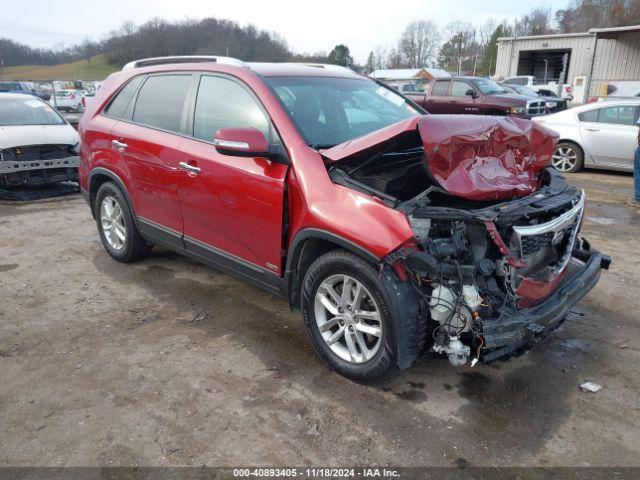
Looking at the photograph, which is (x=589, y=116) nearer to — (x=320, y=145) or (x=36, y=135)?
(x=320, y=145)

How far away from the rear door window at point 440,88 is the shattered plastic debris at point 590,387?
1325 cm

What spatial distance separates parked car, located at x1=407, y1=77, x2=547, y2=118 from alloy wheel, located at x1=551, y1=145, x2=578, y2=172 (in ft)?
12.6

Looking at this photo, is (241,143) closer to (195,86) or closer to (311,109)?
(311,109)

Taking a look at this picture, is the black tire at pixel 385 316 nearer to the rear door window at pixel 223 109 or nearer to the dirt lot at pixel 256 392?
the dirt lot at pixel 256 392

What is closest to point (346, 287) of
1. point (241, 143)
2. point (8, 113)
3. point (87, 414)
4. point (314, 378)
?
point (314, 378)

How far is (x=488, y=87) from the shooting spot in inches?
599

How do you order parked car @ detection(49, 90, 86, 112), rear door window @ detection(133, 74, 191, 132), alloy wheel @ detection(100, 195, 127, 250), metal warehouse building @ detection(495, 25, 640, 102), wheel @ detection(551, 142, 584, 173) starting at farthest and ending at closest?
metal warehouse building @ detection(495, 25, 640, 102), parked car @ detection(49, 90, 86, 112), wheel @ detection(551, 142, 584, 173), alloy wheel @ detection(100, 195, 127, 250), rear door window @ detection(133, 74, 191, 132)

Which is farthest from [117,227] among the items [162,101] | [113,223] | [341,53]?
[341,53]

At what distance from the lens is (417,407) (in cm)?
296

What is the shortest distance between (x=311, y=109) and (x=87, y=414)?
2456 mm

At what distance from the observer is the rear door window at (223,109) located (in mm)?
3601

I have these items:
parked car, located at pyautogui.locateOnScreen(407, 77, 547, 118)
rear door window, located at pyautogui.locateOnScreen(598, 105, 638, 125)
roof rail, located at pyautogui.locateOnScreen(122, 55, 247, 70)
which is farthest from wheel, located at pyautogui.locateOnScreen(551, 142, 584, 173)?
roof rail, located at pyautogui.locateOnScreen(122, 55, 247, 70)

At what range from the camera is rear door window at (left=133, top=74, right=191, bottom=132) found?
4.20 meters

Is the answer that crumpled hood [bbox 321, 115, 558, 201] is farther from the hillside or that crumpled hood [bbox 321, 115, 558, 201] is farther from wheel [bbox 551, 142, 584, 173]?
the hillside
